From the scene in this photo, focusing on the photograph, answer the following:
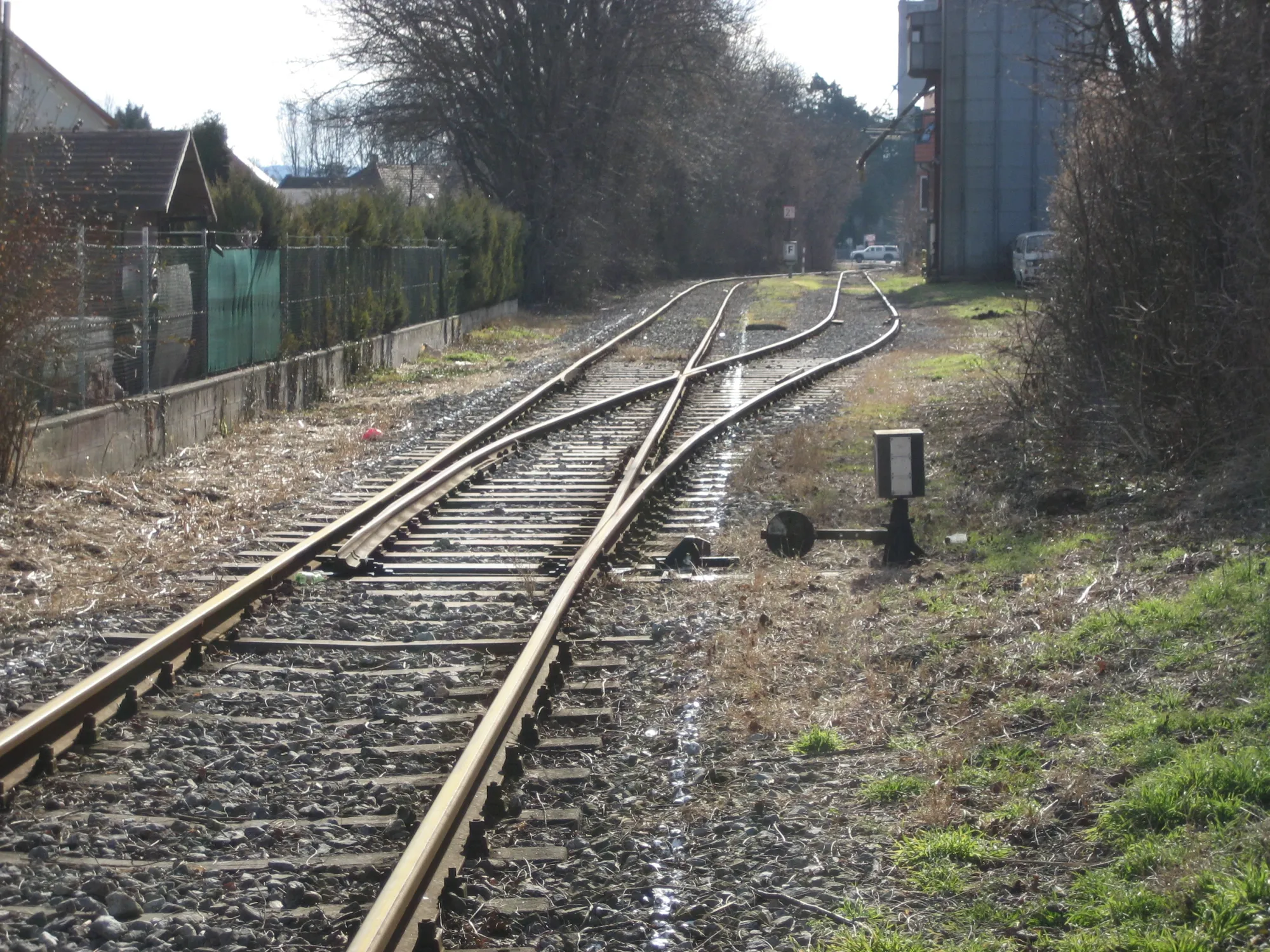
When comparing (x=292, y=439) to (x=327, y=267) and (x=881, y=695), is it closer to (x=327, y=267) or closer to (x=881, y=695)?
(x=327, y=267)

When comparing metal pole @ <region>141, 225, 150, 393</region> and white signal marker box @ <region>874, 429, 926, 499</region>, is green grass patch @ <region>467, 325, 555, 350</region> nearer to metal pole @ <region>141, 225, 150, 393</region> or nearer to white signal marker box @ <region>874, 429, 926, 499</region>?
metal pole @ <region>141, 225, 150, 393</region>

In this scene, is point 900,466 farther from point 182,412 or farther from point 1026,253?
point 1026,253

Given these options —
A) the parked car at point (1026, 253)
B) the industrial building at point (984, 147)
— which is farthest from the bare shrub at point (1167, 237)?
the industrial building at point (984, 147)

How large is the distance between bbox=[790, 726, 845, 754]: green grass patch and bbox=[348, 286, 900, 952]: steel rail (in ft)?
3.78

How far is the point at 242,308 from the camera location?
1666 cm

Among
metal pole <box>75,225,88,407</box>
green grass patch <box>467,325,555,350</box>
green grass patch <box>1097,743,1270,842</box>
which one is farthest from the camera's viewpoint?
green grass patch <box>467,325,555,350</box>

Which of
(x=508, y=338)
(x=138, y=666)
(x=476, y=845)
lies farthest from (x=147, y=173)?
(x=476, y=845)

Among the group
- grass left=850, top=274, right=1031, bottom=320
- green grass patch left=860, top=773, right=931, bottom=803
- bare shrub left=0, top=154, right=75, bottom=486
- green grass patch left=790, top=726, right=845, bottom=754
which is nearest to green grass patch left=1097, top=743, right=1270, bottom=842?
green grass patch left=860, top=773, right=931, bottom=803

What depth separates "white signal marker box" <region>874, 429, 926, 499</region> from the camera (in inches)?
352

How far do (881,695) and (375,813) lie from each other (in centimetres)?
237

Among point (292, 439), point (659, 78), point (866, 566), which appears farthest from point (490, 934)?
point (659, 78)

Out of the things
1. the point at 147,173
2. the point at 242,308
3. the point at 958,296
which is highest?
the point at 147,173

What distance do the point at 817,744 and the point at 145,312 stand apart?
32.6 feet

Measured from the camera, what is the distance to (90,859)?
465 cm
